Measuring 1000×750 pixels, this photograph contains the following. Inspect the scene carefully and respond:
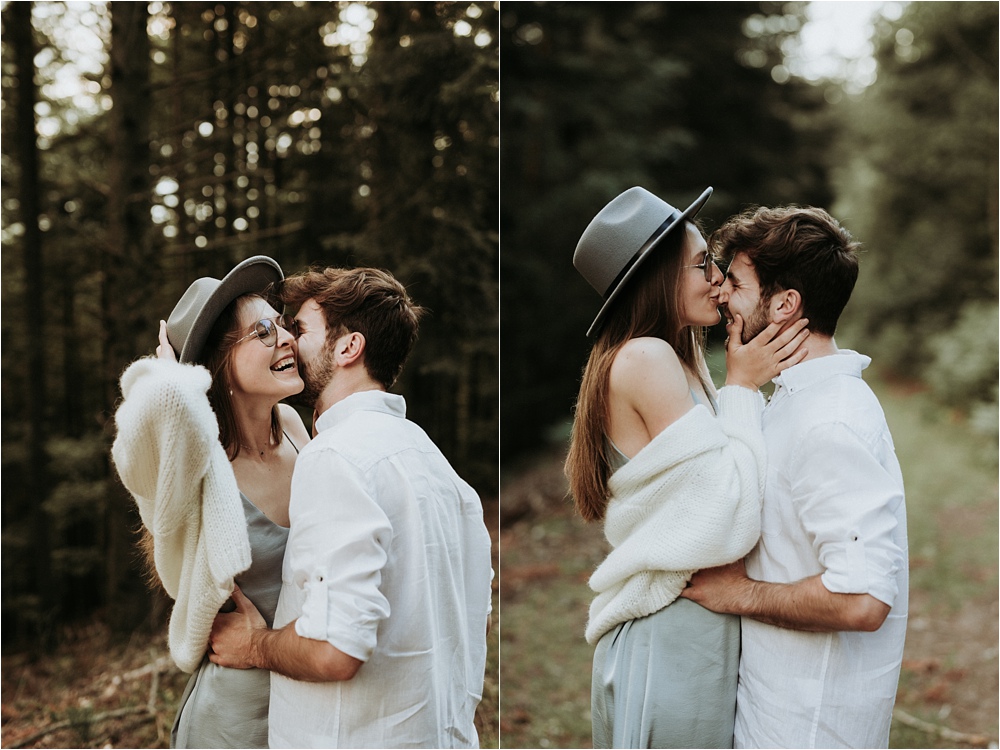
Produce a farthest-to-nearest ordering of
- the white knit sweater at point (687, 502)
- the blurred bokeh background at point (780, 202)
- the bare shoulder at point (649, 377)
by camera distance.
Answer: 1. the blurred bokeh background at point (780, 202)
2. the bare shoulder at point (649, 377)
3. the white knit sweater at point (687, 502)

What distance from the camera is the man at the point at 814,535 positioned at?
1738mm

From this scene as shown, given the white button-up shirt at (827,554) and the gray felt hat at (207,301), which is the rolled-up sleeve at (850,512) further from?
the gray felt hat at (207,301)

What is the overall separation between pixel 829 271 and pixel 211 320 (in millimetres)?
1535

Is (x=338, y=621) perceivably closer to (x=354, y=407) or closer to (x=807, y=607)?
(x=354, y=407)

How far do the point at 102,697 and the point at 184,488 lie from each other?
2615 mm

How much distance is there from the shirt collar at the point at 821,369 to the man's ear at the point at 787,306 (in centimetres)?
12

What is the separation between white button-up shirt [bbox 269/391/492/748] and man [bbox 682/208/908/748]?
60 centimetres

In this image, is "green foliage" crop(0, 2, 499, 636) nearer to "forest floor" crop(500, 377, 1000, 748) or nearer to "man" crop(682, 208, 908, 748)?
"forest floor" crop(500, 377, 1000, 748)

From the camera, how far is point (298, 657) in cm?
174

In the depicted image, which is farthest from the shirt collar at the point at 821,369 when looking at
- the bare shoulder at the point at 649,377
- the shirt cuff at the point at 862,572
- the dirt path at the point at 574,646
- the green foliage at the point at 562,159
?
the green foliage at the point at 562,159

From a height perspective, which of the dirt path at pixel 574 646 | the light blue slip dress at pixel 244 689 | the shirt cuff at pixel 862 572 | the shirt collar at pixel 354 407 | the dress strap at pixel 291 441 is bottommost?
the dirt path at pixel 574 646

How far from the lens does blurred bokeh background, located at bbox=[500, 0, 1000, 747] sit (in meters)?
5.79

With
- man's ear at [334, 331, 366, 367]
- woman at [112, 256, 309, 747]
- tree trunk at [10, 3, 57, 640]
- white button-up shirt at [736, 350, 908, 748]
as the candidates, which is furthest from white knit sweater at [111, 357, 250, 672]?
tree trunk at [10, 3, 57, 640]

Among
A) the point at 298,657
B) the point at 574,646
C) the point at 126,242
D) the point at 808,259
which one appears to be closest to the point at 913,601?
the point at 574,646
